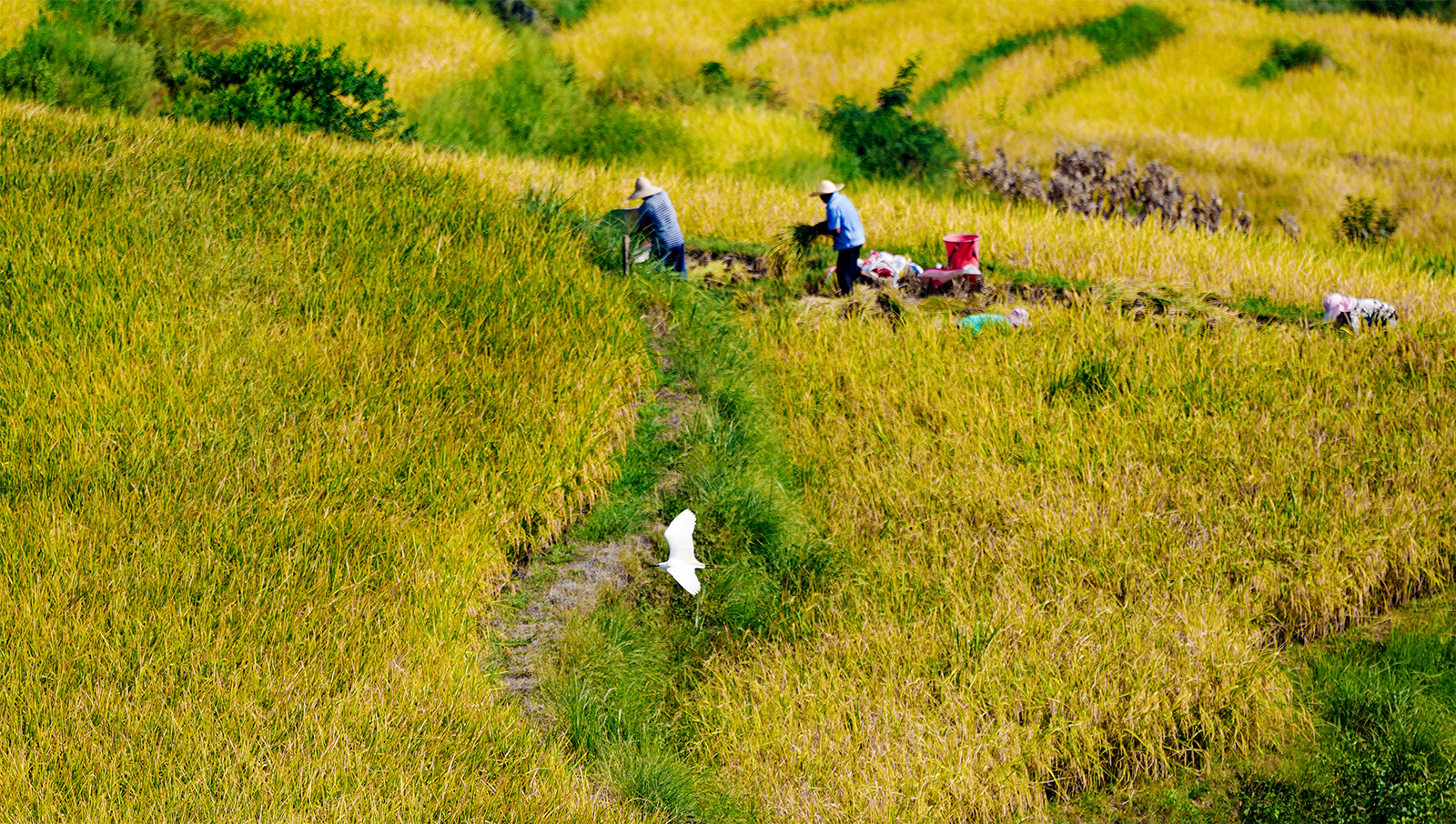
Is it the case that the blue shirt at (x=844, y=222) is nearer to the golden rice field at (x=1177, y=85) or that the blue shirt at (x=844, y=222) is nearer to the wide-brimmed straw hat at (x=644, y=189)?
the wide-brimmed straw hat at (x=644, y=189)

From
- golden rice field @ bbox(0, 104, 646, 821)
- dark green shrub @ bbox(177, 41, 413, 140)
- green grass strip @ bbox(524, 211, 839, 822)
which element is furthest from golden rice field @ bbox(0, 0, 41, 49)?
green grass strip @ bbox(524, 211, 839, 822)

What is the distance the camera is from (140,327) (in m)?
5.98

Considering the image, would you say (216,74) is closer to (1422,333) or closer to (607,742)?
(607,742)

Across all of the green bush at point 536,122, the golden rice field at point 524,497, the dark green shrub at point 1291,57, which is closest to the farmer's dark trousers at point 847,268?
the golden rice field at point 524,497

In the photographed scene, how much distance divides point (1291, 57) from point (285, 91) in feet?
62.5

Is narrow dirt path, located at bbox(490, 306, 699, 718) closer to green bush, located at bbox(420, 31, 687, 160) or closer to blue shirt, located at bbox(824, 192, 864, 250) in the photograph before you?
blue shirt, located at bbox(824, 192, 864, 250)

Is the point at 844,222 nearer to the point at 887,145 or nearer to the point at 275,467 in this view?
the point at 275,467

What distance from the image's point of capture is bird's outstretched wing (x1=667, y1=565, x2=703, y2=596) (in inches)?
225

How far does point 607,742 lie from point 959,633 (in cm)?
185

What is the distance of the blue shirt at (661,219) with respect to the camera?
8898 mm

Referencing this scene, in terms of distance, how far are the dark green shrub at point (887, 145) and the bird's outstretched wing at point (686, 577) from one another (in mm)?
9528

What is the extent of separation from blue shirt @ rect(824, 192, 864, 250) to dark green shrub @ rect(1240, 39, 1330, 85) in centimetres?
1584

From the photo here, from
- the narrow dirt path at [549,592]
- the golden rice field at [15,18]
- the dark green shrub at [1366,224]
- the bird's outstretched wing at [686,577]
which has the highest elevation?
the golden rice field at [15,18]

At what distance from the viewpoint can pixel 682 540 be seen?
594cm
